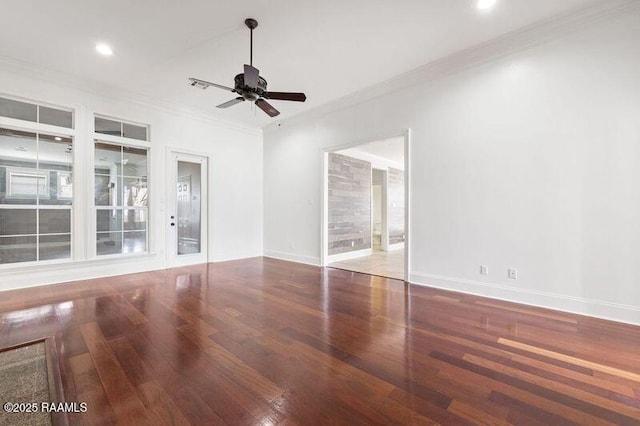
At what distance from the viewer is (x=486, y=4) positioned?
2.98 meters

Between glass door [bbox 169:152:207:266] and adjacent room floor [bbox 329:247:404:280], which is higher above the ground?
glass door [bbox 169:152:207:266]

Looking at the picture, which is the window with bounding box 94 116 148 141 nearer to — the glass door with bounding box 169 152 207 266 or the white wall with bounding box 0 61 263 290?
the white wall with bounding box 0 61 263 290

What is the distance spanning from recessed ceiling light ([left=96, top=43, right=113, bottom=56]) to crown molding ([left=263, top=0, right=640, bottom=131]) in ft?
12.1

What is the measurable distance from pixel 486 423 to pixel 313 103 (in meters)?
5.38

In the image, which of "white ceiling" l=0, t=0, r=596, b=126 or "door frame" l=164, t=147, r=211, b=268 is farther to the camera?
"door frame" l=164, t=147, r=211, b=268

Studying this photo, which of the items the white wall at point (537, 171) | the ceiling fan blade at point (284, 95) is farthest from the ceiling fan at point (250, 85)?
the white wall at point (537, 171)

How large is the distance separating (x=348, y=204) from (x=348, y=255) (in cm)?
126

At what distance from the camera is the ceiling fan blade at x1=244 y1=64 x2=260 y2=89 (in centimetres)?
306

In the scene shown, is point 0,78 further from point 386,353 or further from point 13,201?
point 386,353

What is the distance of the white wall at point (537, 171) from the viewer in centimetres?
296

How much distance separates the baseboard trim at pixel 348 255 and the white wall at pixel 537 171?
219 centimetres

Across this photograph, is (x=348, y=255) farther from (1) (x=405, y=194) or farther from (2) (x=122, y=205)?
(2) (x=122, y=205)

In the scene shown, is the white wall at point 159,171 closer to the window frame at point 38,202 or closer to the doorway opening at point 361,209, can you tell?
the window frame at point 38,202

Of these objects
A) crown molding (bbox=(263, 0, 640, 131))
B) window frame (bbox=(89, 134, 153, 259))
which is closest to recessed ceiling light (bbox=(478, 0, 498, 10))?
crown molding (bbox=(263, 0, 640, 131))
